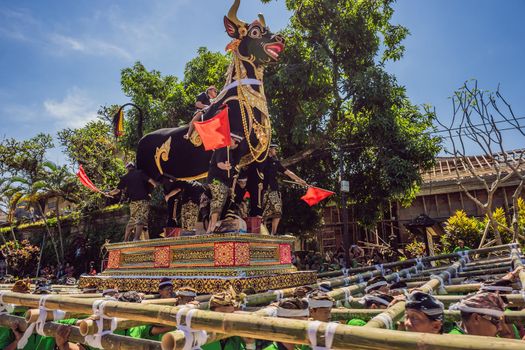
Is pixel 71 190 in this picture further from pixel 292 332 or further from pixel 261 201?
pixel 292 332

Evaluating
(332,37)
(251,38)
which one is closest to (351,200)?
(332,37)

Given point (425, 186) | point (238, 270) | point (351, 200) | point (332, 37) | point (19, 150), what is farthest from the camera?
point (19, 150)

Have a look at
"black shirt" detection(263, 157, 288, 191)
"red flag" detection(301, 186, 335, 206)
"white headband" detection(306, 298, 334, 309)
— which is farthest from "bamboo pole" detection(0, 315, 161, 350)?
"red flag" detection(301, 186, 335, 206)

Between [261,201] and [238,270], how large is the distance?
5.54 feet

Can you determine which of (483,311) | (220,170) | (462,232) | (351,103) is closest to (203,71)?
(351,103)

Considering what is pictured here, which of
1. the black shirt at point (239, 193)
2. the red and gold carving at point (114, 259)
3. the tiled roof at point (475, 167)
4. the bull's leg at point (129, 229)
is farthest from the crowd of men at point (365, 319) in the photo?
the tiled roof at point (475, 167)

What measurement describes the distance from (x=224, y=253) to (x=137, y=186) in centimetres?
283

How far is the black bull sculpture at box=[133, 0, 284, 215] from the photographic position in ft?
19.1

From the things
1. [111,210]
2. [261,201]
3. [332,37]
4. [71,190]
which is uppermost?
[332,37]

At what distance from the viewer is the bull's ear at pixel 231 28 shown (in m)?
6.00

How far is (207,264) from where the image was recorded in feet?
17.1

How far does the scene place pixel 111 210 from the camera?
2053 cm

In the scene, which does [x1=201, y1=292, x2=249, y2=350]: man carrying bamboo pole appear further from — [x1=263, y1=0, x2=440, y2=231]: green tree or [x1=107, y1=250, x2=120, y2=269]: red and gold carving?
[x1=263, y1=0, x2=440, y2=231]: green tree

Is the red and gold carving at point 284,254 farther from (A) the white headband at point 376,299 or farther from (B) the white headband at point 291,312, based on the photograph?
(B) the white headband at point 291,312
